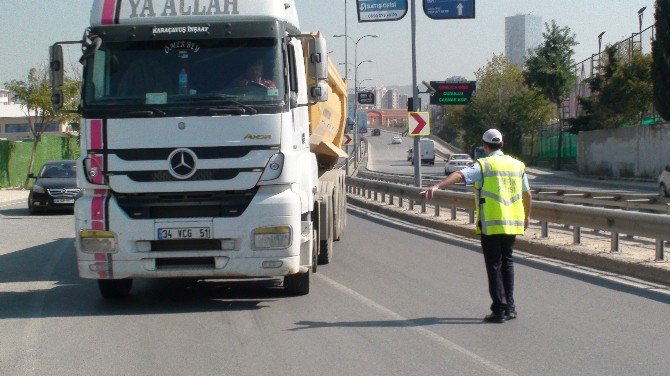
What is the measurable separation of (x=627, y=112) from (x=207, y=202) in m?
45.3

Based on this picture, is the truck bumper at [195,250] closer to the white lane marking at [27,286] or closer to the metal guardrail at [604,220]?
the white lane marking at [27,286]

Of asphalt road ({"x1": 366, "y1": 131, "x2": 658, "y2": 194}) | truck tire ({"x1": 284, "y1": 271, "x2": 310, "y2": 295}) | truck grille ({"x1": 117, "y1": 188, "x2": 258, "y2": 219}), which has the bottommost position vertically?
asphalt road ({"x1": 366, "y1": 131, "x2": 658, "y2": 194})

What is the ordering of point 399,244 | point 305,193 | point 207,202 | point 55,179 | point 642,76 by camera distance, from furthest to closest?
point 642,76 → point 55,179 → point 399,244 → point 305,193 → point 207,202

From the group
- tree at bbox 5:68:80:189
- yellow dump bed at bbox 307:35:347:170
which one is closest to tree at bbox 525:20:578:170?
tree at bbox 5:68:80:189

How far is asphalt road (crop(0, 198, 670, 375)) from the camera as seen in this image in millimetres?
6965

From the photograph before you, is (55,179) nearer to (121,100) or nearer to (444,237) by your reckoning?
(444,237)

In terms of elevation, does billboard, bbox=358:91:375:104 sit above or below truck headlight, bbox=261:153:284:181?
above

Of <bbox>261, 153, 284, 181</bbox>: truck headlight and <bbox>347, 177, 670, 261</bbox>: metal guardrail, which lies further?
<bbox>347, 177, 670, 261</bbox>: metal guardrail

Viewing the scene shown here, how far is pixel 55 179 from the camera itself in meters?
24.8

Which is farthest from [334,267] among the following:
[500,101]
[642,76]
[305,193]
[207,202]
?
[500,101]

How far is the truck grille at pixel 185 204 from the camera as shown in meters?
9.06

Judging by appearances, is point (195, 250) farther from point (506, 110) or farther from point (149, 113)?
point (506, 110)

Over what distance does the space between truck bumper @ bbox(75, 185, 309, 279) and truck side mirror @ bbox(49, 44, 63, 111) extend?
4.11ft

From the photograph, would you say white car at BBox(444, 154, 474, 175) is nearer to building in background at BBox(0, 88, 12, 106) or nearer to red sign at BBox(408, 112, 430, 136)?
red sign at BBox(408, 112, 430, 136)
